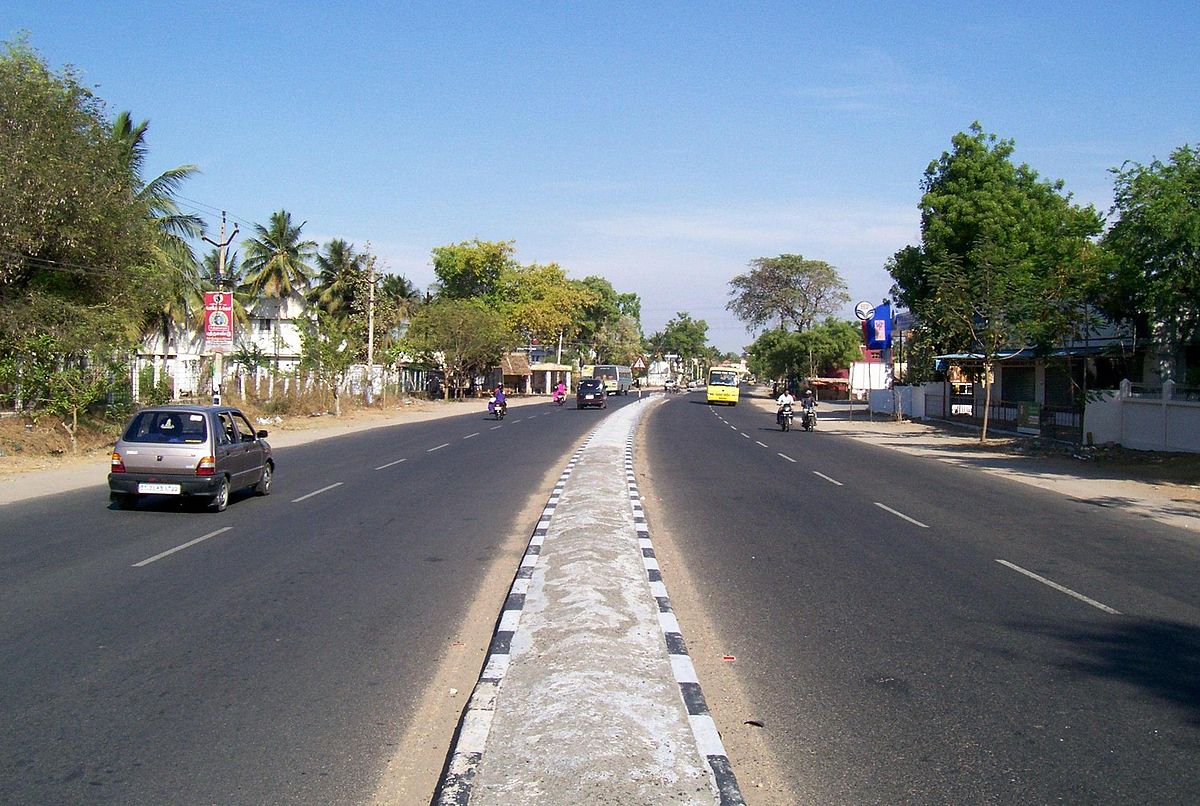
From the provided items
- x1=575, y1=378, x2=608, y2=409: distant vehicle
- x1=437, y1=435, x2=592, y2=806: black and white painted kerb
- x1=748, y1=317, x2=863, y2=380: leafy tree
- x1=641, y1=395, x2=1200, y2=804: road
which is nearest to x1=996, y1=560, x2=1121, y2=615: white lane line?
x1=641, y1=395, x2=1200, y2=804: road

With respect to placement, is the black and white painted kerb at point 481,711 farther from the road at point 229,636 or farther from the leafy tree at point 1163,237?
the leafy tree at point 1163,237

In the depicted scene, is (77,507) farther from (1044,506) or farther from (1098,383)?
(1098,383)

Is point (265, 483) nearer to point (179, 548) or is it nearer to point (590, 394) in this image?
point (179, 548)

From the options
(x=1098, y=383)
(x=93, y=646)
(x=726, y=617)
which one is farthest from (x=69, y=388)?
(x=1098, y=383)

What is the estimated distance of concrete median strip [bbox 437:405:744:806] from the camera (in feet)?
14.6

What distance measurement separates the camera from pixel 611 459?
68.2 feet

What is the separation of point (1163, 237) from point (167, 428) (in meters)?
20.0

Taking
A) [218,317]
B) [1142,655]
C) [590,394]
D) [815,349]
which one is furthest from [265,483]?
[815,349]

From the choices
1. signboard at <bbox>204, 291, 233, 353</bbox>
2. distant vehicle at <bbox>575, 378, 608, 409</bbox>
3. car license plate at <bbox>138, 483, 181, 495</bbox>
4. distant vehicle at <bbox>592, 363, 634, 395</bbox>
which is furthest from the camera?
distant vehicle at <bbox>592, 363, 634, 395</bbox>

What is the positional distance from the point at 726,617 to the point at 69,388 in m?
19.8

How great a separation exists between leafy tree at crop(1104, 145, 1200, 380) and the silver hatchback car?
18.9m

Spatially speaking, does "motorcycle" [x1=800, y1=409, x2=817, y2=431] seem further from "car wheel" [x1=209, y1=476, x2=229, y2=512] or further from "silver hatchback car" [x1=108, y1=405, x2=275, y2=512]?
"car wheel" [x1=209, y1=476, x2=229, y2=512]

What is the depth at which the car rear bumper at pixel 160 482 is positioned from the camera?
42.6 ft

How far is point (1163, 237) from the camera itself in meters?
20.9
